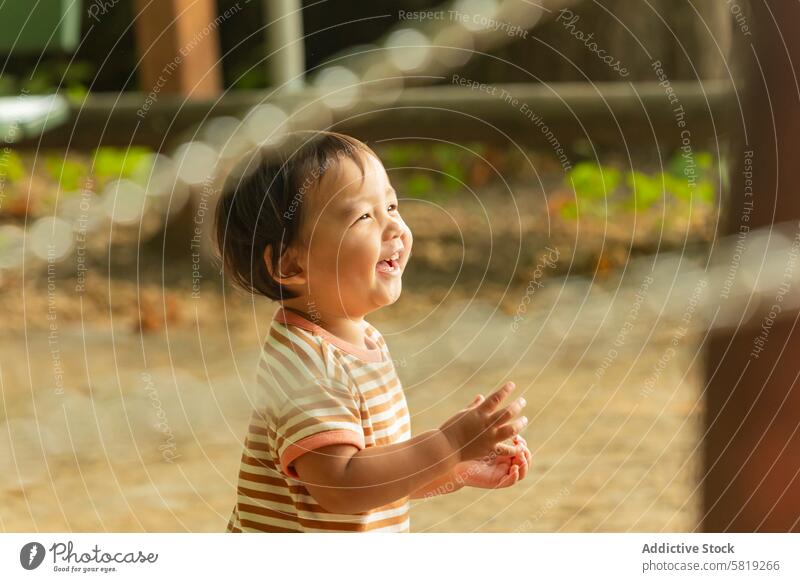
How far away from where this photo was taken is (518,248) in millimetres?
1935

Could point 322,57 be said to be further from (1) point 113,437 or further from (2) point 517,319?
(1) point 113,437

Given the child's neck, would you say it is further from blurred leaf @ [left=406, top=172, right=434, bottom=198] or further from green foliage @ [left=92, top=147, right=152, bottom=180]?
green foliage @ [left=92, top=147, right=152, bottom=180]

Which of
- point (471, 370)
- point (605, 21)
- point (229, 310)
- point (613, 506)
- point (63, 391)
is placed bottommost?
point (613, 506)

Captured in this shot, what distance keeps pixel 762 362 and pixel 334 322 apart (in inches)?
15.4

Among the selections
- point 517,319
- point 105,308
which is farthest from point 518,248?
point 105,308

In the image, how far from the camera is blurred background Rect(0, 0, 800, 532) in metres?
0.86

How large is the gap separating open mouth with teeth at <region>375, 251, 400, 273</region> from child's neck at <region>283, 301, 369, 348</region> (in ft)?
0.12

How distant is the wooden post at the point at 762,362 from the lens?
0.82 metres

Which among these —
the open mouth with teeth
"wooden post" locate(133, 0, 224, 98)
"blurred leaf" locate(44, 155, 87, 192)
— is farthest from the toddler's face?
"blurred leaf" locate(44, 155, 87, 192)

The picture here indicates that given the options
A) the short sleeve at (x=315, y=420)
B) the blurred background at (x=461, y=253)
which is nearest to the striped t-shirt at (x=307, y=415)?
the short sleeve at (x=315, y=420)

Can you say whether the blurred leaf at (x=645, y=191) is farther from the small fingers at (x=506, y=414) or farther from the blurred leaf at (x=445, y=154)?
the small fingers at (x=506, y=414)

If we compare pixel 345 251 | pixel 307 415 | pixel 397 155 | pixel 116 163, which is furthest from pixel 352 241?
pixel 116 163
